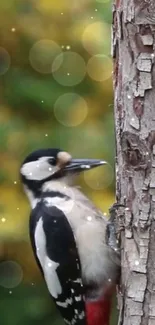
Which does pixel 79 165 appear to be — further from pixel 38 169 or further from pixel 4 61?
pixel 4 61

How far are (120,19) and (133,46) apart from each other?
0.08 metres

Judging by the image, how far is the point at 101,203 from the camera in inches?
171

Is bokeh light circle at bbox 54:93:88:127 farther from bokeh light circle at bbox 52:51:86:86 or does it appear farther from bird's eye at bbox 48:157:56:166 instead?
bird's eye at bbox 48:157:56:166

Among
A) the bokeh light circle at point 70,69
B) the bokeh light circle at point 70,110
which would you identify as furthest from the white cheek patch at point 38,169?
the bokeh light circle at point 70,69

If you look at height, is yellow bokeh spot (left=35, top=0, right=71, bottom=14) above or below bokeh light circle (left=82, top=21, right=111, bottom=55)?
above

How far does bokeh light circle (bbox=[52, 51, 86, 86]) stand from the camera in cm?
449

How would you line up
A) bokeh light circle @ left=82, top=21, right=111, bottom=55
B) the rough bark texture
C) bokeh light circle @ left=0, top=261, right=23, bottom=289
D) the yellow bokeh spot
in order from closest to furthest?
1. the rough bark texture
2. bokeh light circle @ left=82, top=21, right=111, bottom=55
3. the yellow bokeh spot
4. bokeh light circle @ left=0, top=261, right=23, bottom=289

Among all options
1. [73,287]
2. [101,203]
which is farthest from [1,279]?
[73,287]

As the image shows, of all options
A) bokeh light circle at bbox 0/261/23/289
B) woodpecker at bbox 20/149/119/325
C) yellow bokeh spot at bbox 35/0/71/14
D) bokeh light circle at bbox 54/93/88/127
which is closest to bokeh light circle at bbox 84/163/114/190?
bokeh light circle at bbox 54/93/88/127

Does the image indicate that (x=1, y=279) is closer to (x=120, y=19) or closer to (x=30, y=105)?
(x=30, y=105)

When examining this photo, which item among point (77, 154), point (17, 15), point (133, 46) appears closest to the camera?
point (133, 46)

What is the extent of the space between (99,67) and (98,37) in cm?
19

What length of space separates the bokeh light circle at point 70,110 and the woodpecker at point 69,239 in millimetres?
1348

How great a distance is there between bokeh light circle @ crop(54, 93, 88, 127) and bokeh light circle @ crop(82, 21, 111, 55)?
0.70ft
